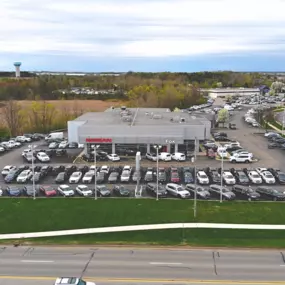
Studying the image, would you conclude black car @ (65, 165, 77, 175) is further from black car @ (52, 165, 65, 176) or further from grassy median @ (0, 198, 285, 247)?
grassy median @ (0, 198, 285, 247)

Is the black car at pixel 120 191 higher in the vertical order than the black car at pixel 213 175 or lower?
lower

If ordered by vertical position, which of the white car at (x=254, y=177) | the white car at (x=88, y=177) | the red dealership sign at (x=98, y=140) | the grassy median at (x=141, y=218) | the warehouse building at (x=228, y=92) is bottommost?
the grassy median at (x=141, y=218)

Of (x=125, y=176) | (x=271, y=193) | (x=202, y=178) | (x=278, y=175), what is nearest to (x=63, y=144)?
(x=125, y=176)

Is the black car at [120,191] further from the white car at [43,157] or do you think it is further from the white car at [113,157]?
the white car at [43,157]

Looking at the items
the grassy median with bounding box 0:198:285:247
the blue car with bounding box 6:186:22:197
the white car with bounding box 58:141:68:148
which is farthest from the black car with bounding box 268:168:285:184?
the white car with bounding box 58:141:68:148

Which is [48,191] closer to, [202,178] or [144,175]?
[144,175]

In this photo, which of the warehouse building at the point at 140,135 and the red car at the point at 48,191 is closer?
the red car at the point at 48,191

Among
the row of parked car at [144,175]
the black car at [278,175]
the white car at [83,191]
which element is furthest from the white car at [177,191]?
the black car at [278,175]
